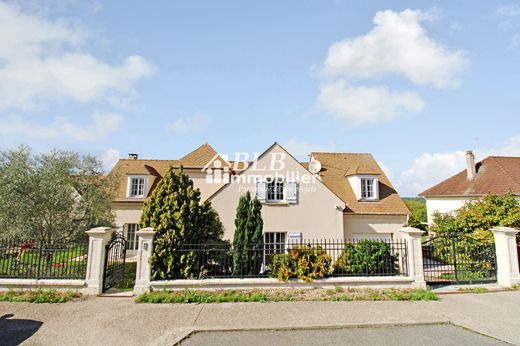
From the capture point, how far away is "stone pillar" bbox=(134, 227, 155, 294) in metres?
8.16

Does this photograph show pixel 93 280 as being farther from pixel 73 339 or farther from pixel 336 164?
pixel 336 164

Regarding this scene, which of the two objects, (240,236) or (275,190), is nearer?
(240,236)

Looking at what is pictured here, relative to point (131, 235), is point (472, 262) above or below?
below

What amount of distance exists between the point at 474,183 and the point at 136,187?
2311cm

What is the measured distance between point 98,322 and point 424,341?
6714mm

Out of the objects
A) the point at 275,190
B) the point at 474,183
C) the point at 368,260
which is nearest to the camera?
the point at 368,260

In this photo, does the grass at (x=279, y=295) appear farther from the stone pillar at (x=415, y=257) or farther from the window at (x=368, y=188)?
the window at (x=368, y=188)

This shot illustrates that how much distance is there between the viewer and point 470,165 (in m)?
21.0

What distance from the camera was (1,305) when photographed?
7.33 meters

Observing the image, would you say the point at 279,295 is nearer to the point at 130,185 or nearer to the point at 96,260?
the point at 96,260

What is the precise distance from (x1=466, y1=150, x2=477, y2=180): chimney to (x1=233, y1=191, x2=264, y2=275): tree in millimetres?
18528

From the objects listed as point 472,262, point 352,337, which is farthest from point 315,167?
point 352,337

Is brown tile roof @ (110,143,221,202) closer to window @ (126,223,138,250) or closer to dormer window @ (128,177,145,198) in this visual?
dormer window @ (128,177,145,198)

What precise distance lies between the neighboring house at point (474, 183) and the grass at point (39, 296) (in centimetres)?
2059
